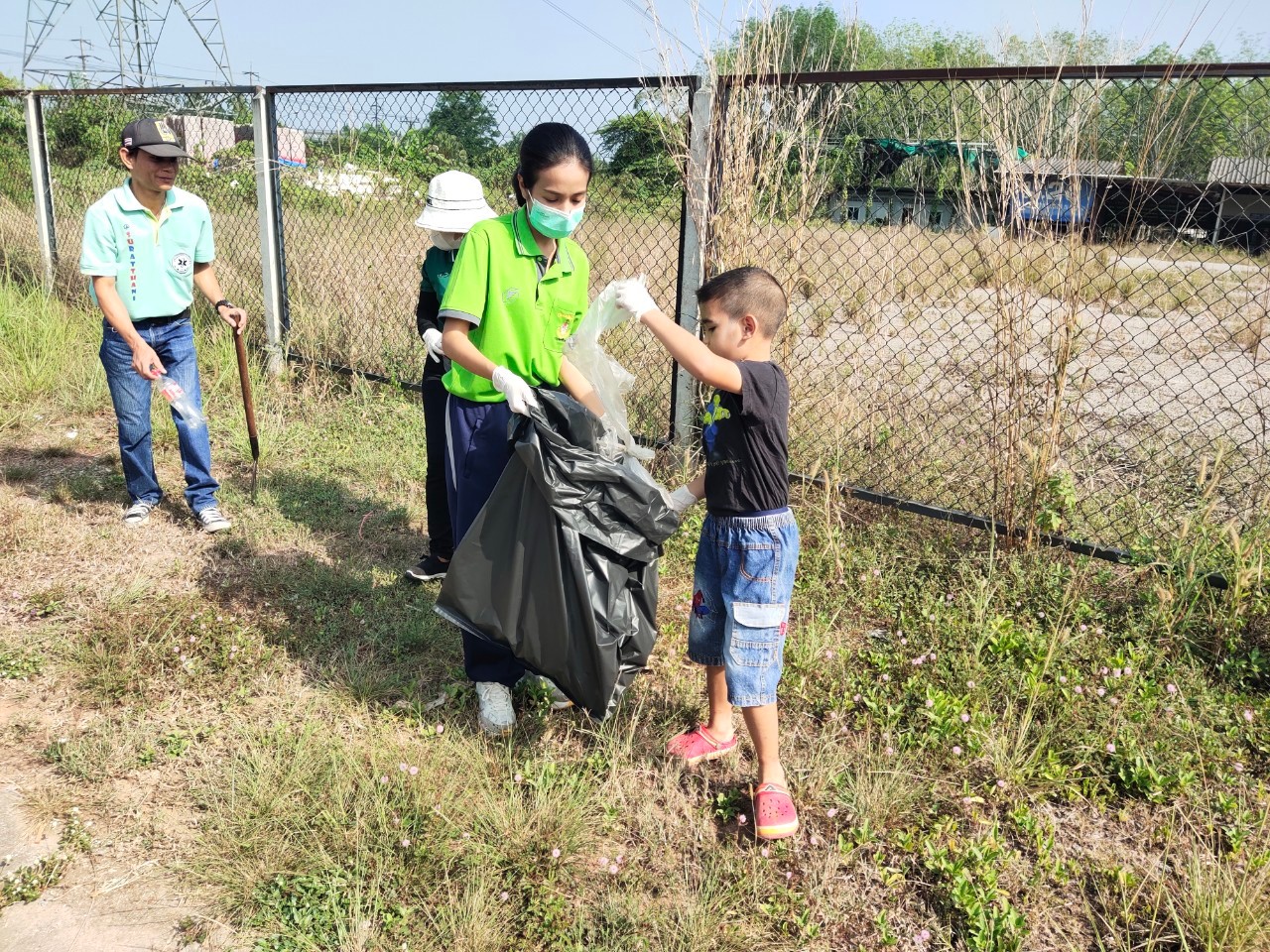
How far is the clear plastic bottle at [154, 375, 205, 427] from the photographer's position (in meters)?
3.84

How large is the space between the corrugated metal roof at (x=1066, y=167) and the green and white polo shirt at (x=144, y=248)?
3.46 metres

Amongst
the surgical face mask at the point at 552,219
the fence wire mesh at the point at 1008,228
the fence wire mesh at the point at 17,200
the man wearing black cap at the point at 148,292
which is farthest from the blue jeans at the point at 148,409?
the fence wire mesh at the point at 17,200

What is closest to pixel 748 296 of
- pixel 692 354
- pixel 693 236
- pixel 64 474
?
pixel 692 354

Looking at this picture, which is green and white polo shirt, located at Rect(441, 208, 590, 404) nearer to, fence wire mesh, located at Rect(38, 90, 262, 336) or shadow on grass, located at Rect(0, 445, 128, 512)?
shadow on grass, located at Rect(0, 445, 128, 512)

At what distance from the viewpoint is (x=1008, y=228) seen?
3303 millimetres

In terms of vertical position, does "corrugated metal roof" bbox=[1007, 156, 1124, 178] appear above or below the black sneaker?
above

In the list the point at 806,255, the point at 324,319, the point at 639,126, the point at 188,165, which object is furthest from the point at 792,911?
the point at 188,165

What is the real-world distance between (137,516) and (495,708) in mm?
2319

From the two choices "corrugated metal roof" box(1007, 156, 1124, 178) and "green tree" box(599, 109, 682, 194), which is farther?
"green tree" box(599, 109, 682, 194)

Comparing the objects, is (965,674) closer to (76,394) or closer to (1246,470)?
(1246,470)

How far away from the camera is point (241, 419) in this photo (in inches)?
207

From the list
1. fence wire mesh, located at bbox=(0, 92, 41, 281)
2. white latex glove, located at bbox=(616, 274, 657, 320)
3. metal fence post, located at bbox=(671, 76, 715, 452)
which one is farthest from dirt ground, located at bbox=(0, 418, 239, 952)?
fence wire mesh, located at bbox=(0, 92, 41, 281)

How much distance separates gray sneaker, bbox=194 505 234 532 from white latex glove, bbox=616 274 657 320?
8.54ft

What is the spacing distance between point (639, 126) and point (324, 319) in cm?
261
